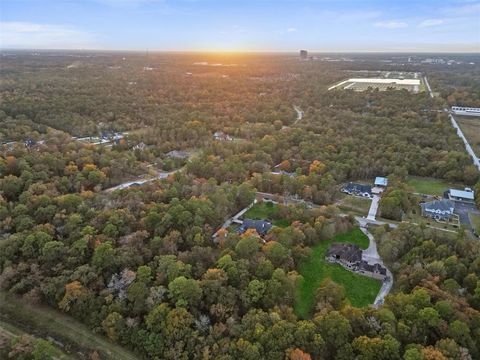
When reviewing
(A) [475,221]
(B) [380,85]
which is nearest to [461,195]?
(A) [475,221]

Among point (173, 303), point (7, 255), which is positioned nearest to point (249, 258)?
point (173, 303)

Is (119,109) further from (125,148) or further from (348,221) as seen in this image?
(348,221)

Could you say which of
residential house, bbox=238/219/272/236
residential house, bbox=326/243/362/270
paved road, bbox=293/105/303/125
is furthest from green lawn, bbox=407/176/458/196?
paved road, bbox=293/105/303/125

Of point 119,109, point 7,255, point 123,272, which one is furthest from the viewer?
point 119,109

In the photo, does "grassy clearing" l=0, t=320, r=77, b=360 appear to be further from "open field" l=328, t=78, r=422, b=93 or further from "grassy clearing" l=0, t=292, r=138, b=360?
"open field" l=328, t=78, r=422, b=93

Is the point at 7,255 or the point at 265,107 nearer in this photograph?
the point at 7,255

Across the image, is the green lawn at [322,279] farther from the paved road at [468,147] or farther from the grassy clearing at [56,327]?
the paved road at [468,147]

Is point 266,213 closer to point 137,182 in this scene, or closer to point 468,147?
point 137,182
